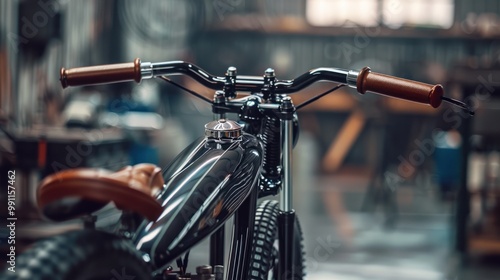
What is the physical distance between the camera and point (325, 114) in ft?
28.0

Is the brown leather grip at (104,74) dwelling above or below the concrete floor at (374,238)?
above

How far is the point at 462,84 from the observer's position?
4016 millimetres

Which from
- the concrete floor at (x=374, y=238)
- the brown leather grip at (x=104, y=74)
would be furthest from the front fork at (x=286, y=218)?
the concrete floor at (x=374, y=238)

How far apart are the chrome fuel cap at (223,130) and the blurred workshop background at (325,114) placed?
142 cm

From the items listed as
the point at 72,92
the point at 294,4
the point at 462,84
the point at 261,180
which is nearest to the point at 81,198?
the point at 261,180

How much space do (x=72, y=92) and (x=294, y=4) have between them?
3.81 m

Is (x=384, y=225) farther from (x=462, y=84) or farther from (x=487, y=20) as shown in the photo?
(x=487, y=20)

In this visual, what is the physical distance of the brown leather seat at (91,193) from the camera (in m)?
0.97

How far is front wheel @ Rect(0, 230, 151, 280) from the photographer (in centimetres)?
85

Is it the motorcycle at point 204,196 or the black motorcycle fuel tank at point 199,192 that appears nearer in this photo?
the motorcycle at point 204,196

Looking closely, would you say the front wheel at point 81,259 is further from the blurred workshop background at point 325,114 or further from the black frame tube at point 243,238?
the blurred workshop background at point 325,114

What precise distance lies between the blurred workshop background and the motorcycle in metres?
1.28

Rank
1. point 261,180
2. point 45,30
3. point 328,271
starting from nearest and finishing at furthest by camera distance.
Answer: point 261,180, point 328,271, point 45,30

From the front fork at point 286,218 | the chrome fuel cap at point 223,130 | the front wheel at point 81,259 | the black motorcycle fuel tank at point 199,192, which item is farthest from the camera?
the front fork at point 286,218
